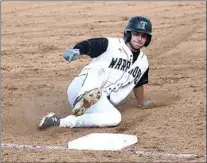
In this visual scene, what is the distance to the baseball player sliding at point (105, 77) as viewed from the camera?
6.55 metres

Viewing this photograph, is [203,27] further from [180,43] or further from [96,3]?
[96,3]

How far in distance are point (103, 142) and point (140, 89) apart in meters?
1.61

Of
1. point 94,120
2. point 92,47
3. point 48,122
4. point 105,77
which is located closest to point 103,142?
point 94,120

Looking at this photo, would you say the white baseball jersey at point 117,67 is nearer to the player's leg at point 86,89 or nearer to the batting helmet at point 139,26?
the player's leg at point 86,89

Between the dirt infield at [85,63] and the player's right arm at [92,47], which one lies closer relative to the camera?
the dirt infield at [85,63]

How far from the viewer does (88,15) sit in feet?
47.2

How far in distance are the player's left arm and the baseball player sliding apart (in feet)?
0.04

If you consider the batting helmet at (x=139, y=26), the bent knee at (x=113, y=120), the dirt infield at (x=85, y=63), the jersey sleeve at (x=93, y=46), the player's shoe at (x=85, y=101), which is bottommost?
the dirt infield at (x=85, y=63)

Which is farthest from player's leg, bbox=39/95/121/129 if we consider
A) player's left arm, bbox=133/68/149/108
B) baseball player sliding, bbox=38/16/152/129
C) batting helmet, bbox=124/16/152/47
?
batting helmet, bbox=124/16/152/47

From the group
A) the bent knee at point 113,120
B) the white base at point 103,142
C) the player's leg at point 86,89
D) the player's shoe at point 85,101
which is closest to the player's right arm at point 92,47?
the player's leg at point 86,89

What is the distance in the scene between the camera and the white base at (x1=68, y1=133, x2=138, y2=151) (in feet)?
19.2

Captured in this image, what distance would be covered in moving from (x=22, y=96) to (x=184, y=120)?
2263 mm

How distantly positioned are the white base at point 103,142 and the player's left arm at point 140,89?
1333 millimetres

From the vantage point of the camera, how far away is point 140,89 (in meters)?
7.43
